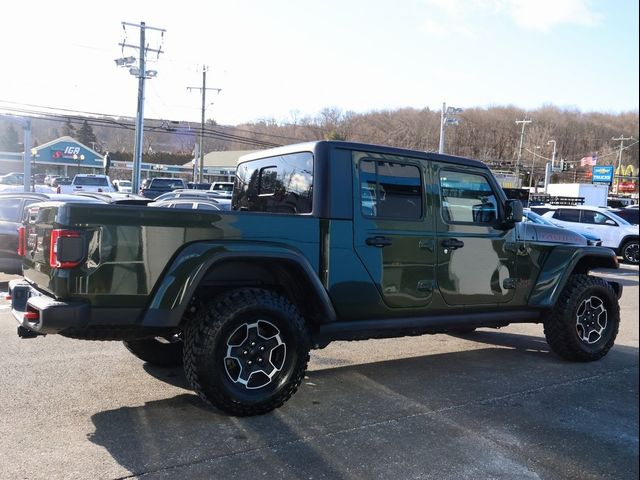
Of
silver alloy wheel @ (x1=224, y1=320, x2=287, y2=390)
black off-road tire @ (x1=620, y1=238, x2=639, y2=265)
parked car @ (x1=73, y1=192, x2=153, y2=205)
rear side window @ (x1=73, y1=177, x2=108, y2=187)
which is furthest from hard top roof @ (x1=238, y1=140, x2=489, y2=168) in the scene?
rear side window @ (x1=73, y1=177, x2=108, y2=187)

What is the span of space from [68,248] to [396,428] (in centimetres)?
238

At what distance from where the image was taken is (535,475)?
10.1 ft

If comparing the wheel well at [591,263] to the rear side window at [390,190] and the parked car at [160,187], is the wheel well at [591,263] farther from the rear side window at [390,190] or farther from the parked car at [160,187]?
the parked car at [160,187]

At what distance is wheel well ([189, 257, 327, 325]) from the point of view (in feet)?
12.7

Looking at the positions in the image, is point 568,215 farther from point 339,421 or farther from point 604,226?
point 339,421

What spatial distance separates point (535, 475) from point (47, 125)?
43.7m

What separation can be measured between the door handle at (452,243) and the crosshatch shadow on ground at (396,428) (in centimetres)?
118

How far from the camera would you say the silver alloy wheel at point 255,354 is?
12.4 ft

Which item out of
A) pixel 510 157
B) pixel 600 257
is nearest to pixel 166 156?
pixel 510 157

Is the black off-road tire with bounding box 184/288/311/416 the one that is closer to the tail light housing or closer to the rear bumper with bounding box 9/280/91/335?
the rear bumper with bounding box 9/280/91/335

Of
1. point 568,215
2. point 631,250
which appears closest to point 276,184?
point 568,215

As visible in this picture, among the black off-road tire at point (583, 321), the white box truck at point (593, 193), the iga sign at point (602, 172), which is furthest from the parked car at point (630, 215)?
the black off-road tire at point (583, 321)

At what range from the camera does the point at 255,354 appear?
3.85 m

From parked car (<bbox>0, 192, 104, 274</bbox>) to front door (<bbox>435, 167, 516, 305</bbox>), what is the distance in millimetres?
5626
